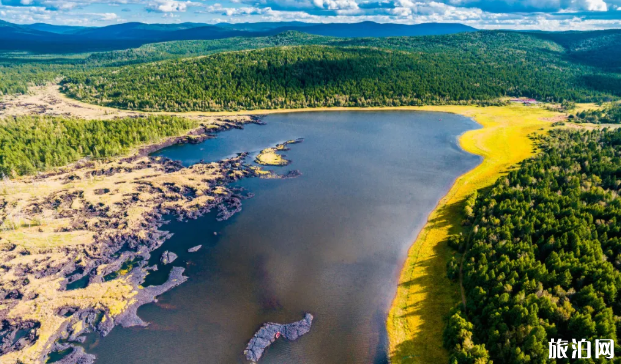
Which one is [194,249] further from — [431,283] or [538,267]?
Answer: [538,267]

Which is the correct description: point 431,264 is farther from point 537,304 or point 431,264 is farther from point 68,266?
point 68,266

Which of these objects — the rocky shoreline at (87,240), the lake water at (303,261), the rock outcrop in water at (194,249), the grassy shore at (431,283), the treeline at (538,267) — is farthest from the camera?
the rock outcrop in water at (194,249)

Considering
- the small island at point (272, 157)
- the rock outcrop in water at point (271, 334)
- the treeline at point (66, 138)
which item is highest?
the treeline at point (66, 138)

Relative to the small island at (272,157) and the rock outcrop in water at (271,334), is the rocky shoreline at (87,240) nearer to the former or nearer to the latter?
the small island at (272,157)

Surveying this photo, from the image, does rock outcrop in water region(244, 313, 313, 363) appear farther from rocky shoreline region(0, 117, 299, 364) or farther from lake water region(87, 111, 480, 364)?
rocky shoreline region(0, 117, 299, 364)

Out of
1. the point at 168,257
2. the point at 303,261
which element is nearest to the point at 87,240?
the point at 168,257

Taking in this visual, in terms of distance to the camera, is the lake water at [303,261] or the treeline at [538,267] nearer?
the treeline at [538,267]

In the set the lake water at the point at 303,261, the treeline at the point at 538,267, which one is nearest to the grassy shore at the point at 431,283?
the lake water at the point at 303,261
